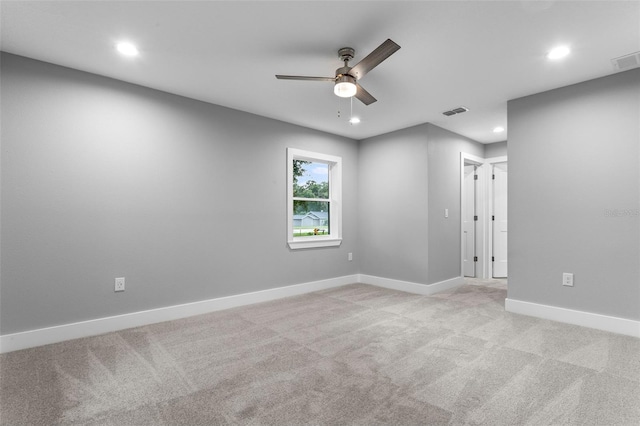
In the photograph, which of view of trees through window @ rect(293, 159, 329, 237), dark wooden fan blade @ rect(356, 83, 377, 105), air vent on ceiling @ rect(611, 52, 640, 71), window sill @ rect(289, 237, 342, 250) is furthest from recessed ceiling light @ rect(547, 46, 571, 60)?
window sill @ rect(289, 237, 342, 250)

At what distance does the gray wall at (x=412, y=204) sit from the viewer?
468cm

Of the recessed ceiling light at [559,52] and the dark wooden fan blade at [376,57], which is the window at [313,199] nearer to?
the dark wooden fan blade at [376,57]

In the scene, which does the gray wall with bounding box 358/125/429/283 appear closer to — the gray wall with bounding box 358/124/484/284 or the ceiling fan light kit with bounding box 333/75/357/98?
the gray wall with bounding box 358/124/484/284

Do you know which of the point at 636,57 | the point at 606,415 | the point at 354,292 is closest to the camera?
the point at 606,415

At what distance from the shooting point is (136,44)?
252cm

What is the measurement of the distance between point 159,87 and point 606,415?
14.9 feet

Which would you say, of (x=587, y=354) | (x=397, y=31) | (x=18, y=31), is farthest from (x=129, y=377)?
(x=587, y=354)

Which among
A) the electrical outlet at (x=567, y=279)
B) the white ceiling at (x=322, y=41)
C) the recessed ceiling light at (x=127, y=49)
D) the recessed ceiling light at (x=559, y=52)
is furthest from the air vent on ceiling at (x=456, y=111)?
the recessed ceiling light at (x=127, y=49)

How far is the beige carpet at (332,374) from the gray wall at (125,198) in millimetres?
521

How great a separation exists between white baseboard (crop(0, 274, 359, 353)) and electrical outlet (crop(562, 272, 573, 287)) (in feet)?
10.4

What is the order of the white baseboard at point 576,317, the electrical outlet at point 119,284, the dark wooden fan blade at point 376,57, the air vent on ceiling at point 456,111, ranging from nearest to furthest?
the dark wooden fan blade at point 376,57 < the white baseboard at point 576,317 < the electrical outlet at point 119,284 < the air vent on ceiling at point 456,111

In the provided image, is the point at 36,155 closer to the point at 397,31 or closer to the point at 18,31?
the point at 18,31

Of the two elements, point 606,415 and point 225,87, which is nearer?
point 606,415

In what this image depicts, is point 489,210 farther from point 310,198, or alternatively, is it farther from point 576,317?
point 310,198
